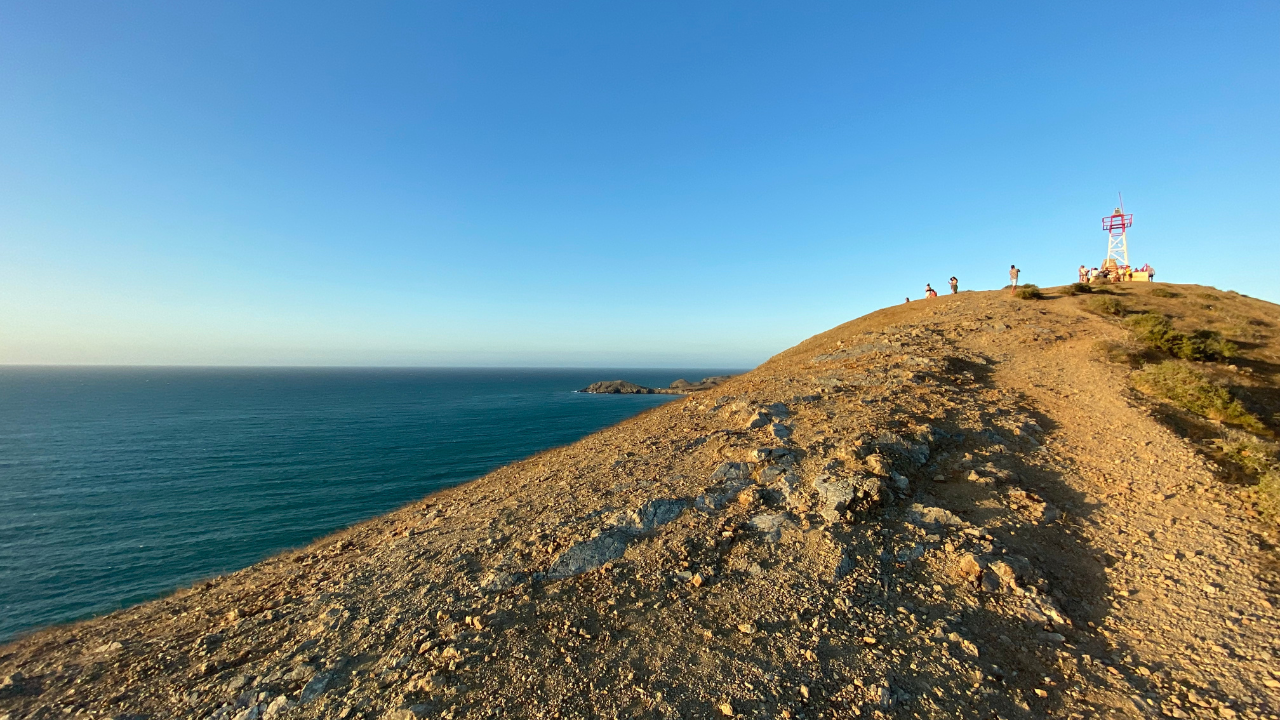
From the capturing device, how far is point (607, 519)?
1082 cm

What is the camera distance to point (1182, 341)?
56.4 feet

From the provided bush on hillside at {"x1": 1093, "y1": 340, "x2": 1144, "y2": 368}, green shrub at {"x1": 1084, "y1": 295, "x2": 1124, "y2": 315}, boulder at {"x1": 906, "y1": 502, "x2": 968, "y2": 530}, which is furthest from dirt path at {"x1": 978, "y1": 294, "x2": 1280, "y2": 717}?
green shrub at {"x1": 1084, "y1": 295, "x2": 1124, "y2": 315}

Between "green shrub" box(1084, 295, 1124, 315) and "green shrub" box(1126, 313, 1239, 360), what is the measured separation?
109 inches

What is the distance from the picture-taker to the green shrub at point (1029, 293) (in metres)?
27.1

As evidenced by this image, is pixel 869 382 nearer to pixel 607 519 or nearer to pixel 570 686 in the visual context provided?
pixel 607 519

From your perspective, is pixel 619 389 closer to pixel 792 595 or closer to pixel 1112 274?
pixel 1112 274

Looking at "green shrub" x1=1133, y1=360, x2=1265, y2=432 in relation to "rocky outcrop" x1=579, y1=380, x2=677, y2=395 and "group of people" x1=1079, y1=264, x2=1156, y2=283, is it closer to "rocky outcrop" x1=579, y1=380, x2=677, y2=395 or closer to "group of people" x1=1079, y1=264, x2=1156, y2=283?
"group of people" x1=1079, y1=264, x2=1156, y2=283

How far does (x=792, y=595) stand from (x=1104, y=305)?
26.4 meters

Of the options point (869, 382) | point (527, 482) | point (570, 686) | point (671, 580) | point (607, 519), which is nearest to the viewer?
point (570, 686)

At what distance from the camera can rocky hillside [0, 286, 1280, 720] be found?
6215 millimetres

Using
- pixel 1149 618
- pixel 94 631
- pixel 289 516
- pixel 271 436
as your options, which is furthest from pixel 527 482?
pixel 271 436

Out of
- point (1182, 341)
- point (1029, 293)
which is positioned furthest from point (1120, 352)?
point (1029, 293)

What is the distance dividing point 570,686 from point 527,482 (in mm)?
9975

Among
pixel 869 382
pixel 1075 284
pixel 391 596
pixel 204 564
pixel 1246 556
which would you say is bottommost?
pixel 204 564
